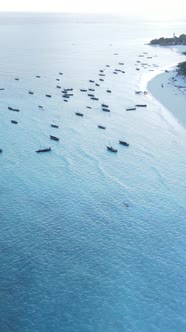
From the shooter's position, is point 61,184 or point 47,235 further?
point 61,184

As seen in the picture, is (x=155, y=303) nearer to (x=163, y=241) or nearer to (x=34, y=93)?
(x=163, y=241)

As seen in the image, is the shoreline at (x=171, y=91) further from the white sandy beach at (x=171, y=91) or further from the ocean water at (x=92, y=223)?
the ocean water at (x=92, y=223)

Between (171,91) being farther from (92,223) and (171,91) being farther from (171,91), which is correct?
(92,223)

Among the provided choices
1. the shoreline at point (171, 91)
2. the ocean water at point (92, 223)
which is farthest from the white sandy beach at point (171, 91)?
the ocean water at point (92, 223)

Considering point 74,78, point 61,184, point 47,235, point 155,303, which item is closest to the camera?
point 155,303

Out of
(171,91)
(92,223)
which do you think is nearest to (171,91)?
(171,91)

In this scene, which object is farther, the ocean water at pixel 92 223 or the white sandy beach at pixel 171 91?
the white sandy beach at pixel 171 91

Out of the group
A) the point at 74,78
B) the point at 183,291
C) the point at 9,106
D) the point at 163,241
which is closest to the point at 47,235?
the point at 163,241
